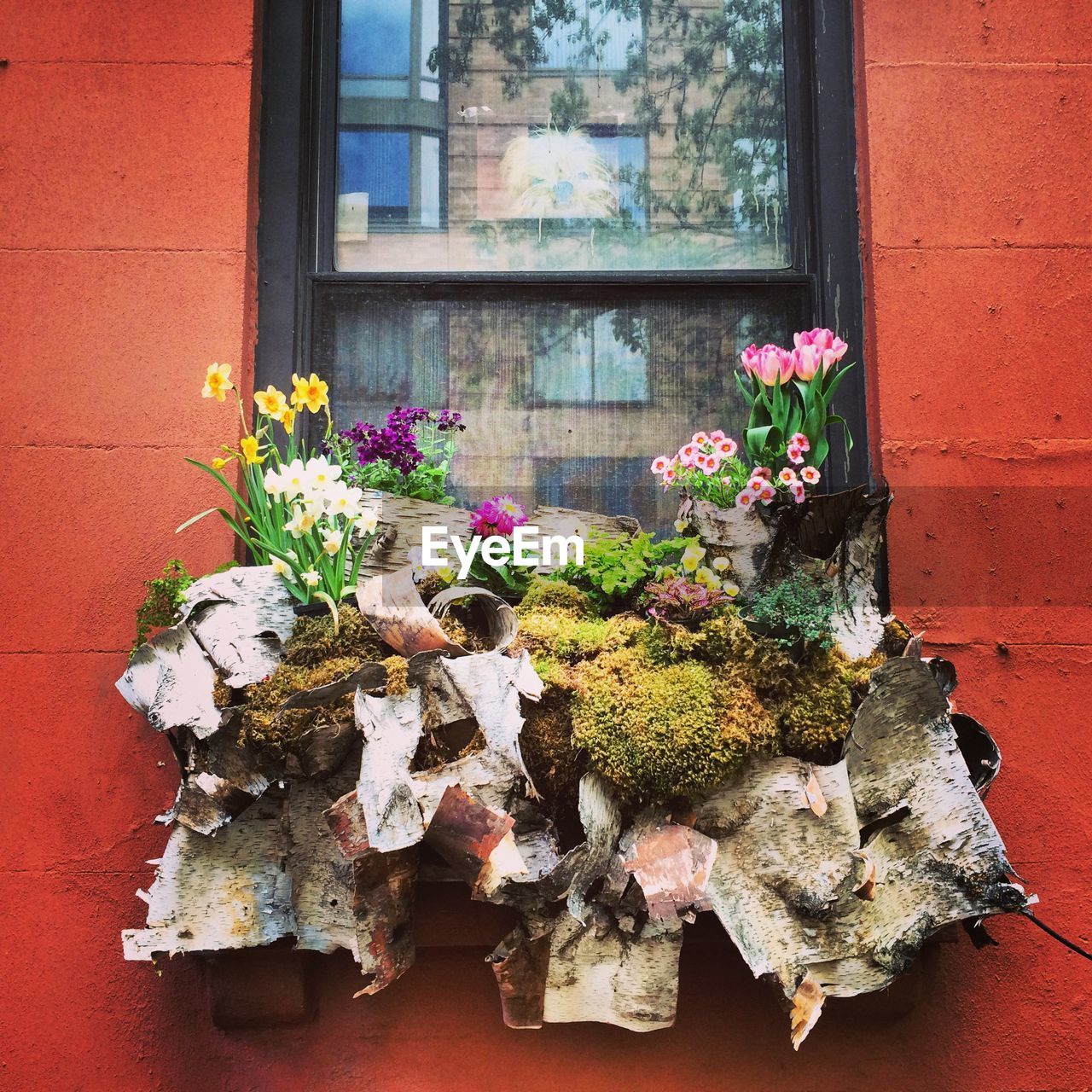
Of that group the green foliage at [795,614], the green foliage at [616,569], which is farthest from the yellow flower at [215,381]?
the green foliage at [795,614]

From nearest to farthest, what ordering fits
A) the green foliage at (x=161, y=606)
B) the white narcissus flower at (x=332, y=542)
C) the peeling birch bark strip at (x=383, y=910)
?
the peeling birch bark strip at (x=383, y=910) < the white narcissus flower at (x=332, y=542) < the green foliage at (x=161, y=606)

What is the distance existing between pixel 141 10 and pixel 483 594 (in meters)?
2.07

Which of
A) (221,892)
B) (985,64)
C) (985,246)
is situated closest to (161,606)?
(221,892)

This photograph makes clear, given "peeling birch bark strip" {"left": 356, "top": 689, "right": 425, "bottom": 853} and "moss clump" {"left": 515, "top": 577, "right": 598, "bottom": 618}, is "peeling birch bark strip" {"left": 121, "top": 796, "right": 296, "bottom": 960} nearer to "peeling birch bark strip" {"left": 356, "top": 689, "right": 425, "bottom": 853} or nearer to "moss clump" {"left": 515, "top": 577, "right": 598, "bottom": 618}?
"peeling birch bark strip" {"left": 356, "top": 689, "right": 425, "bottom": 853}

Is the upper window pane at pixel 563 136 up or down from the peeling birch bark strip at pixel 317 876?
up

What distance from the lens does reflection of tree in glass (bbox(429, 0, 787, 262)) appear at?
3156mm

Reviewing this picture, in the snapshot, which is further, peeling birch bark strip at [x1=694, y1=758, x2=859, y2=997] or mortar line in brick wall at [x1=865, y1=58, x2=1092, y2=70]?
mortar line in brick wall at [x1=865, y1=58, x2=1092, y2=70]

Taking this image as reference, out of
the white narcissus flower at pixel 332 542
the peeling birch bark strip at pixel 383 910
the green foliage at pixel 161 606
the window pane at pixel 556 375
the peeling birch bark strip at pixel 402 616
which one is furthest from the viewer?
the window pane at pixel 556 375

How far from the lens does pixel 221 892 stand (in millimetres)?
2293

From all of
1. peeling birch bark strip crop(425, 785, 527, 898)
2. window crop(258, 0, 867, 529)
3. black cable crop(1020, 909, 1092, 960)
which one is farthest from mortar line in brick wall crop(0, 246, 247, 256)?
black cable crop(1020, 909, 1092, 960)

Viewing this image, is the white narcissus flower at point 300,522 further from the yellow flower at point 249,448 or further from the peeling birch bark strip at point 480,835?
the peeling birch bark strip at point 480,835

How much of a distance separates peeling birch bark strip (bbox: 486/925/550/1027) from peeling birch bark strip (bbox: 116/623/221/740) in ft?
2.65

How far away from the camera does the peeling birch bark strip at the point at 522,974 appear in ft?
7.32

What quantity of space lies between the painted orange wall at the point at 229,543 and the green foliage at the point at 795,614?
1.78 feet
